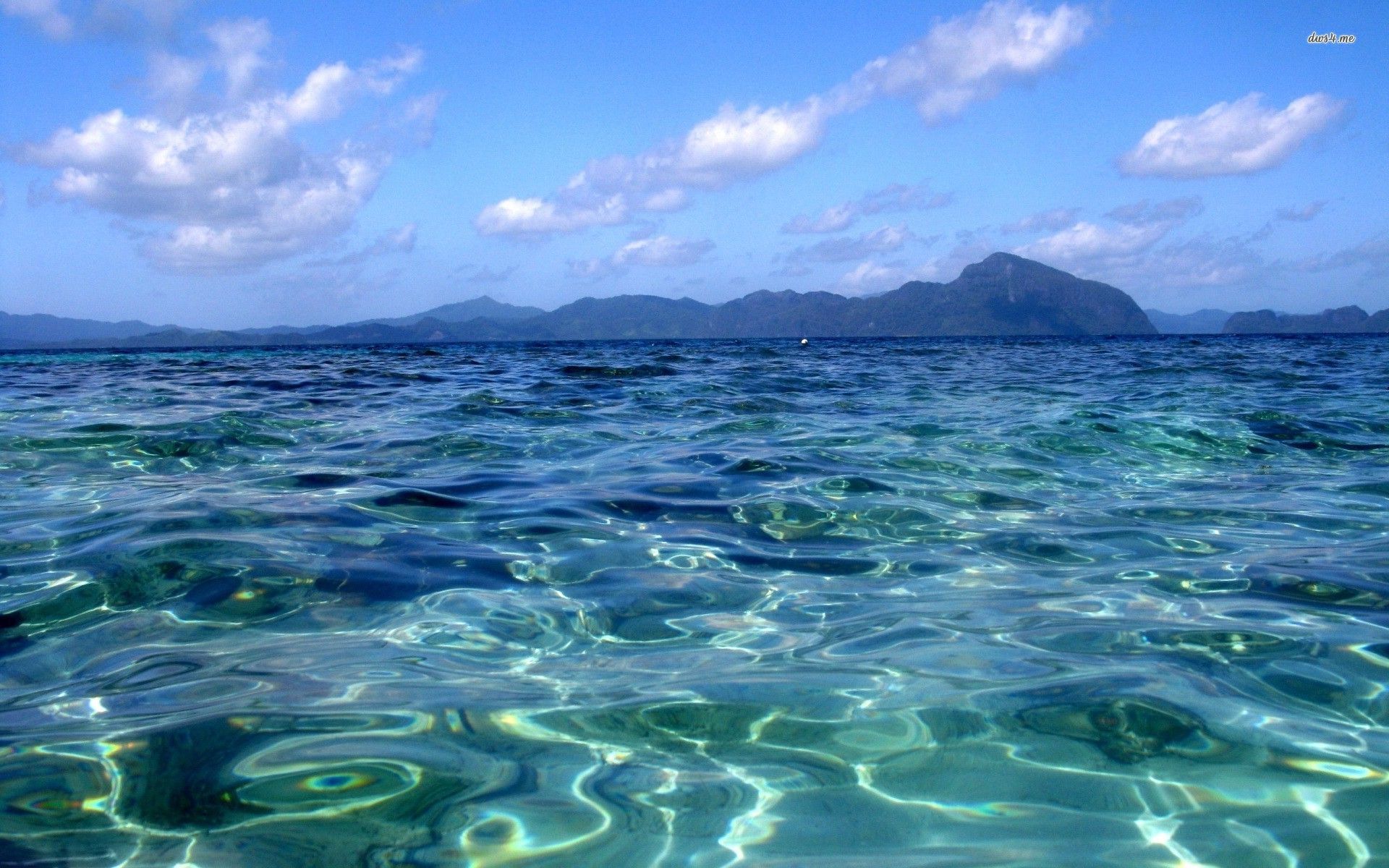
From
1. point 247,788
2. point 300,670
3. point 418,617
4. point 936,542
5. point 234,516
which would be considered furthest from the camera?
point 234,516

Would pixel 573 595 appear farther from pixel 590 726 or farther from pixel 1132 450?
pixel 1132 450

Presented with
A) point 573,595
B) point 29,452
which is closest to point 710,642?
point 573,595

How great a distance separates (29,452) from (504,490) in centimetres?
536

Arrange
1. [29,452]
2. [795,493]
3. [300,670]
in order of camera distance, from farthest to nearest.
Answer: [29,452] < [795,493] < [300,670]

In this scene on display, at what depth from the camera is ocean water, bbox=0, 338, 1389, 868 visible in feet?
7.28

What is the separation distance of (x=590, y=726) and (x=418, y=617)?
1.46 meters

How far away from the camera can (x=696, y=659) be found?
343cm

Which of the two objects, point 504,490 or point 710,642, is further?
point 504,490

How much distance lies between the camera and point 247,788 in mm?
2375

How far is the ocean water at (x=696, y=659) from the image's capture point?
2219 mm

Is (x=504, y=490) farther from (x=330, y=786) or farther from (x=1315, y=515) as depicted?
(x=1315, y=515)

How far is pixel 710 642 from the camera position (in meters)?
3.64

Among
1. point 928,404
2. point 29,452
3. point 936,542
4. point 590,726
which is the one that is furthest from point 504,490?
point 928,404

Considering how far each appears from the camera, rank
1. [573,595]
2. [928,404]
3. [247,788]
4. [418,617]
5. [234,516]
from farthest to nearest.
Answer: [928,404], [234,516], [573,595], [418,617], [247,788]
